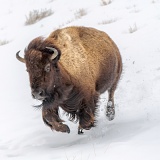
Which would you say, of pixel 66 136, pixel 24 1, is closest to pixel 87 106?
pixel 66 136

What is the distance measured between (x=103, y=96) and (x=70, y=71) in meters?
2.55

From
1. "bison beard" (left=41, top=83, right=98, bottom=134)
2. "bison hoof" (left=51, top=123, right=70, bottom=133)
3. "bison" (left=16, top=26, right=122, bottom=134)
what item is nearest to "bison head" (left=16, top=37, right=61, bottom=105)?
"bison" (left=16, top=26, right=122, bottom=134)

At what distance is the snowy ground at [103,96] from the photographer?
17.0 ft

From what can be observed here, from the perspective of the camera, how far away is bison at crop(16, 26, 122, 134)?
17.1ft

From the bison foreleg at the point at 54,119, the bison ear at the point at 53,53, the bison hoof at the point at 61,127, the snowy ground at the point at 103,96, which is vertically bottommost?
the snowy ground at the point at 103,96

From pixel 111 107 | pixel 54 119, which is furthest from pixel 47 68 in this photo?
pixel 111 107

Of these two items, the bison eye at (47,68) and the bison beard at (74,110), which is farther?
the bison beard at (74,110)

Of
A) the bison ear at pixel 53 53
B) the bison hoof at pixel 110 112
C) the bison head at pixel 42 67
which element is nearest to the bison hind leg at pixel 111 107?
the bison hoof at pixel 110 112

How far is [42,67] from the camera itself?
5.17 m

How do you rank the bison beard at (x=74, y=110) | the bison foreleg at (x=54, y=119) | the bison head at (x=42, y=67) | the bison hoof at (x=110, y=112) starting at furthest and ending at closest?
the bison hoof at (x=110, y=112)
the bison foreleg at (x=54, y=119)
the bison beard at (x=74, y=110)
the bison head at (x=42, y=67)

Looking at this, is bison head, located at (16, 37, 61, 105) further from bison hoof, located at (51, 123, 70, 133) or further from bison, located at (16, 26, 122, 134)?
bison hoof, located at (51, 123, 70, 133)

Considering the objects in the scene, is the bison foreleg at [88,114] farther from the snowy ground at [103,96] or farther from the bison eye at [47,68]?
the bison eye at [47,68]

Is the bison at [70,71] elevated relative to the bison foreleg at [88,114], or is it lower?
elevated

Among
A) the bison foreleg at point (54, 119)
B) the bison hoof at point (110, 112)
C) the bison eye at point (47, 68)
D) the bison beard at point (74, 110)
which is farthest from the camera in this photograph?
the bison hoof at point (110, 112)
